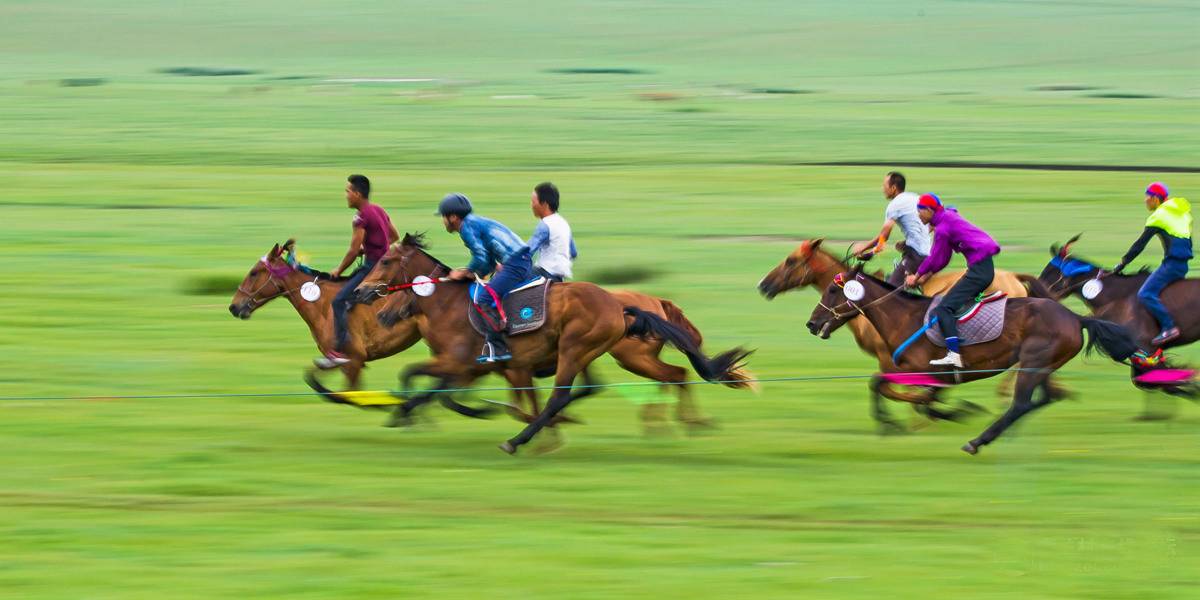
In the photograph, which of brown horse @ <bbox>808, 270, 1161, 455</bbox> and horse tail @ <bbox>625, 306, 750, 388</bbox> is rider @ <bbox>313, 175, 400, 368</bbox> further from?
brown horse @ <bbox>808, 270, 1161, 455</bbox>

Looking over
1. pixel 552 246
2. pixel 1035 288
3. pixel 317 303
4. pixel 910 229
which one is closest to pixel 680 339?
pixel 552 246

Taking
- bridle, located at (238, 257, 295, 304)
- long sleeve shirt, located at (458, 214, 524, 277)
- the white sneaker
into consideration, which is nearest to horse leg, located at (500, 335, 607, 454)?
long sleeve shirt, located at (458, 214, 524, 277)

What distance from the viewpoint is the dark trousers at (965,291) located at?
547 inches

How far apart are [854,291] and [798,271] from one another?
1.03 meters

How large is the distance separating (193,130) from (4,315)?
109 feet

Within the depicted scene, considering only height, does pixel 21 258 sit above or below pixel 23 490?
below

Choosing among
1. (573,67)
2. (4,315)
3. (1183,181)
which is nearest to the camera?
(4,315)

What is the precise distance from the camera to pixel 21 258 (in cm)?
2620

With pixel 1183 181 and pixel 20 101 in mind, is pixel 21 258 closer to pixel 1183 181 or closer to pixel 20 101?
pixel 1183 181

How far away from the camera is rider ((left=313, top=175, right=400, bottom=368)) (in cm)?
1502

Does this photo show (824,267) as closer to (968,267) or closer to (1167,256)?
(968,267)

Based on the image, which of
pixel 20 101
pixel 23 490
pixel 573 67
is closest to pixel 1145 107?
pixel 573 67

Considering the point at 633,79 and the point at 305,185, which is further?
the point at 633,79

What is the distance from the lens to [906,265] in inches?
627
